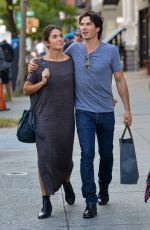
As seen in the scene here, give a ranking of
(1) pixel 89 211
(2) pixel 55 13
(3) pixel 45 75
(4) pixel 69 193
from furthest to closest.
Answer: (2) pixel 55 13, (4) pixel 69 193, (1) pixel 89 211, (3) pixel 45 75

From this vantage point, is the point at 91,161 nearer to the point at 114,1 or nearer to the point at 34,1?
the point at 34,1

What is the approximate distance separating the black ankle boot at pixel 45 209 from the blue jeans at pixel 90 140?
35 cm

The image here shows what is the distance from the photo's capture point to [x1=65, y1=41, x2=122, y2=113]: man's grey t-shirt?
6.92 meters

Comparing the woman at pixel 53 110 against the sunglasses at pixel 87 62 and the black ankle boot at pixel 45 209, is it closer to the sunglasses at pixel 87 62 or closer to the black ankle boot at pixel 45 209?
the black ankle boot at pixel 45 209

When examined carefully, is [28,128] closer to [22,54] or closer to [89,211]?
[89,211]

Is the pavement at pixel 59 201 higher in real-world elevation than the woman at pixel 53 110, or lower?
lower

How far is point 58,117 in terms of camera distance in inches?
273

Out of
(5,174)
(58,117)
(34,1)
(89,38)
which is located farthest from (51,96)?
(34,1)

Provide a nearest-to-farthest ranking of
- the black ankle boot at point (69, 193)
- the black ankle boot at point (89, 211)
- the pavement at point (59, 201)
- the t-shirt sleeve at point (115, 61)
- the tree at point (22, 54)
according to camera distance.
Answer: the pavement at point (59, 201) → the black ankle boot at point (89, 211) → the t-shirt sleeve at point (115, 61) → the black ankle boot at point (69, 193) → the tree at point (22, 54)

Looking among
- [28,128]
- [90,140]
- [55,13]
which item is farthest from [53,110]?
[55,13]

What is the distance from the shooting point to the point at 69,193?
24.4ft

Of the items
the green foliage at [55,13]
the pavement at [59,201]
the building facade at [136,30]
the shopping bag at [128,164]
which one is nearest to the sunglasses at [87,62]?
the shopping bag at [128,164]

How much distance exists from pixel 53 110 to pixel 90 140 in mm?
436

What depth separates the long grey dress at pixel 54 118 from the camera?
690cm
